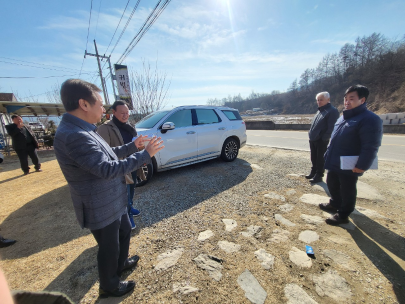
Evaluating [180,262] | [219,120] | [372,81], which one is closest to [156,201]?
[180,262]

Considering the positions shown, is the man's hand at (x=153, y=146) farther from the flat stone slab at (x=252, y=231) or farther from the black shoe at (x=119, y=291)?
the flat stone slab at (x=252, y=231)

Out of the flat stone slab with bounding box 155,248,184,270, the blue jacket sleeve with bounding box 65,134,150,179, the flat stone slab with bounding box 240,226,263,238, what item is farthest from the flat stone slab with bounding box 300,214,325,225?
the blue jacket sleeve with bounding box 65,134,150,179

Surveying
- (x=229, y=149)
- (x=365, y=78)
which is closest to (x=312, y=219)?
(x=229, y=149)

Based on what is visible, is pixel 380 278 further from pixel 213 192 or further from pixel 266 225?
pixel 213 192

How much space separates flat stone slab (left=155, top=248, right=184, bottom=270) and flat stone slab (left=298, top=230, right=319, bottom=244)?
5.05ft

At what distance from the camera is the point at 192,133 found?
4.48 m

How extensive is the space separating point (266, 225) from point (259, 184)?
1480mm

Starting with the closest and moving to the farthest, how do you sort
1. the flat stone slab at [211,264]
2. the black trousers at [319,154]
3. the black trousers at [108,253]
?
1. the black trousers at [108,253]
2. the flat stone slab at [211,264]
3. the black trousers at [319,154]

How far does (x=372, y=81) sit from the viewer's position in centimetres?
3988

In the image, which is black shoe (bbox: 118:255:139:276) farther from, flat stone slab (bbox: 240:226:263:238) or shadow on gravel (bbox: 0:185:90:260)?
flat stone slab (bbox: 240:226:263:238)

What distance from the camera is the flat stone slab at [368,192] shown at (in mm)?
3127

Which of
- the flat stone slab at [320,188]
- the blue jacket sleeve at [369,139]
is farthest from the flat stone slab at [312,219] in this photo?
the flat stone slab at [320,188]

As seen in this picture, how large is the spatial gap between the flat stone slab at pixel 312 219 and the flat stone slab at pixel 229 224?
1.07 metres

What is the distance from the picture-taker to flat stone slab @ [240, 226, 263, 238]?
2.28m
